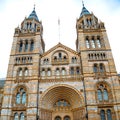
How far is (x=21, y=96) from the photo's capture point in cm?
2456

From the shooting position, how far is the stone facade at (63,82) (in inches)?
901

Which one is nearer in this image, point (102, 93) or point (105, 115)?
point (105, 115)

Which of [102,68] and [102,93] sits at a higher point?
[102,68]

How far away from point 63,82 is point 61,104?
13.0ft

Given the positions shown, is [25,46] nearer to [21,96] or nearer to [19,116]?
[21,96]

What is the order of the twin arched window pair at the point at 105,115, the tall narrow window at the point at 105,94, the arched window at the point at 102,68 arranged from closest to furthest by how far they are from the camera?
the twin arched window pair at the point at 105,115 → the tall narrow window at the point at 105,94 → the arched window at the point at 102,68

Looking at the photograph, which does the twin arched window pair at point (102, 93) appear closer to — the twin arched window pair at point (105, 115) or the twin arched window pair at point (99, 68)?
the twin arched window pair at point (105, 115)

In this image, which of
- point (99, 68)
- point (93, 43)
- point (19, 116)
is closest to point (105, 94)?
point (99, 68)

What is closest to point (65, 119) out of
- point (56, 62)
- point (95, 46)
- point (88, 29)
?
point (56, 62)

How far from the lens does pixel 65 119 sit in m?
25.1

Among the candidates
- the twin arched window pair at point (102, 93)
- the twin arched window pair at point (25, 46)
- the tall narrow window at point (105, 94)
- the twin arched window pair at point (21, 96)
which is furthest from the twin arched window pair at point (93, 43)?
the twin arched window pair at point (21, 96)

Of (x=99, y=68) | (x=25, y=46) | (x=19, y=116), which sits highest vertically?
(x=25, y=46)

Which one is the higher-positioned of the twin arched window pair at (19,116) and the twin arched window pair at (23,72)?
the twin arched window pair at (23,72)

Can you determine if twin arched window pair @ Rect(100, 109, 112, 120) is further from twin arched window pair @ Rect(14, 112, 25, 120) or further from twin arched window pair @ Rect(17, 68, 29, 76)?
twin arched window pair @ Rect(17, 68, 29, 76)
